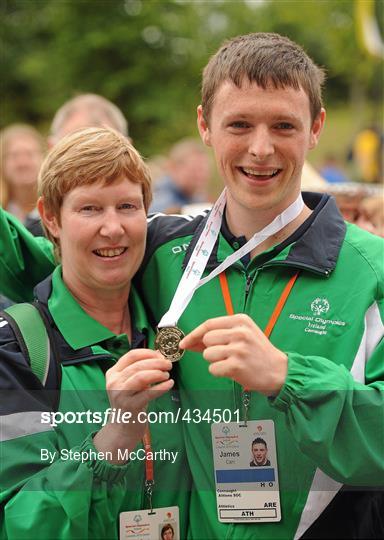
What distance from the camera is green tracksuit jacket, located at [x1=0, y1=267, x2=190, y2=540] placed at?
2416 mm

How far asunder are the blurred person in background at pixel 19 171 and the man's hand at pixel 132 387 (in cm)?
375

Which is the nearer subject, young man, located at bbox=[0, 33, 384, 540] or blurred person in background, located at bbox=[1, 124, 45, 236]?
young man, located at bbox=[0, 33, 384, 540]

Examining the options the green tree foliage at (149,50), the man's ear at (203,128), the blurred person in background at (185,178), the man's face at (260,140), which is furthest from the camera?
the green tree foliage at (149,50)

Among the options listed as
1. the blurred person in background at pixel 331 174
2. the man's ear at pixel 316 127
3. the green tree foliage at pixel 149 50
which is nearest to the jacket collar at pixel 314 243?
the man's ear at pixel 316 127

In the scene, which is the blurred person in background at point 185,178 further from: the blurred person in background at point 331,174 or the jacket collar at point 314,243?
the jacket collar at point 314,243

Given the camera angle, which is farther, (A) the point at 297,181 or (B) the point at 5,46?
(B) the point at 5,46

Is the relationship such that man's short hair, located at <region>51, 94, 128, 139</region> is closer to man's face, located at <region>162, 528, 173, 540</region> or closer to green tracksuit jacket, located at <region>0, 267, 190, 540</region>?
green tracksuit jacket, located at <region>0, 267, 190, 540</region>

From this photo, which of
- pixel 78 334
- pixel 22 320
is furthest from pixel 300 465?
pixel 22 320

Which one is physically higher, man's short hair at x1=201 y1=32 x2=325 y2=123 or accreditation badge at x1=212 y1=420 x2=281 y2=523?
man's short hair at x1=201 y1=32 x2=325 y2=123

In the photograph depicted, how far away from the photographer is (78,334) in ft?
8.97

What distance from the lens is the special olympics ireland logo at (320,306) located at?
8.77 feet

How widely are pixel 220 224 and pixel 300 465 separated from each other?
905mm

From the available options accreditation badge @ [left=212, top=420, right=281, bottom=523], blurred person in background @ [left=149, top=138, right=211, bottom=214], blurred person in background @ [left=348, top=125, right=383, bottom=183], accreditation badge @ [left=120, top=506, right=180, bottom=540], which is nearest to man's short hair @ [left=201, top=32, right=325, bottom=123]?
accreditation badge @ [left=212, top=420, right=281, bottom=523]

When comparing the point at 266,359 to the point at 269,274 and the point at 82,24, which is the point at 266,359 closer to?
the point at 269,274
